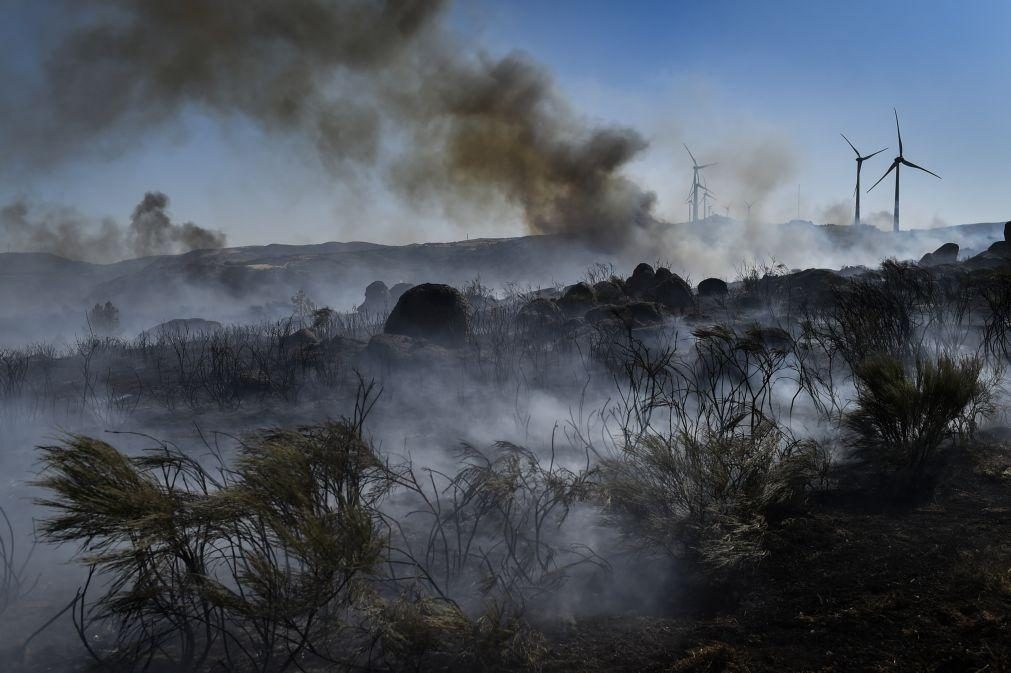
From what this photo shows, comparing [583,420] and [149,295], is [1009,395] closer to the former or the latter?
[583,420]

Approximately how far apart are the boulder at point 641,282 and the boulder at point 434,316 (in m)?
5.15

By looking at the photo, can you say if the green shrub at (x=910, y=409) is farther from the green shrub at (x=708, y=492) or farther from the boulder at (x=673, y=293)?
the boulder at (x=673, y=293)

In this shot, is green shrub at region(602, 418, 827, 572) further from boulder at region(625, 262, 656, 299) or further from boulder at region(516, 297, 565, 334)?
boulder at region(625, 262, 656, 299)

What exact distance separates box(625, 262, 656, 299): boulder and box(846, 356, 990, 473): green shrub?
9.97 metres

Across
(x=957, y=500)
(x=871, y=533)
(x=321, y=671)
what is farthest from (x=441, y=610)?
(x=957, y=500)

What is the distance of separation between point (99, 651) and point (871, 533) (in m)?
4.00

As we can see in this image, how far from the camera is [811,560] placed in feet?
11.8

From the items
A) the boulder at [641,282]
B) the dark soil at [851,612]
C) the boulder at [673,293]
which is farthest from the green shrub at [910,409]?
the boulder at [641,282]

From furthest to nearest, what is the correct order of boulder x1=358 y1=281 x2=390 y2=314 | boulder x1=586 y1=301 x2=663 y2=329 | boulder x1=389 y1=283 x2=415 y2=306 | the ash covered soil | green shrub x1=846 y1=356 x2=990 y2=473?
boulder x1=389 y1=283 x2=415 y2=306, boulder x1=358 y1=281 x2=390 y2=314, boulder x1=586 y1=301 x2=663 y2=329, green shrub x1=846 y1=356 x2=990 y2=473, the ash covered soil

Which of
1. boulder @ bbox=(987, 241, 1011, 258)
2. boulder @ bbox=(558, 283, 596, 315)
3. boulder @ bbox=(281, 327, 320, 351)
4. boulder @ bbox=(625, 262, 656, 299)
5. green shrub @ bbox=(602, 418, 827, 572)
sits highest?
boulder @ bbox=(987, 241, 1011, 258)

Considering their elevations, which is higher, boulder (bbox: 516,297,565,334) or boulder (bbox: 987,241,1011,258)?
boulder (bbox: 987,241,1011,258)

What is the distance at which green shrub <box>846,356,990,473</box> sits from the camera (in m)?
4.68

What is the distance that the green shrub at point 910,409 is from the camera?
4.68 m

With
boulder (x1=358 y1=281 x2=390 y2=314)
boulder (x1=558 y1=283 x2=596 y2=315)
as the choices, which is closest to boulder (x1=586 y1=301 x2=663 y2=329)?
boulder (x1=558 y1=283 x2=596 y2=315)
